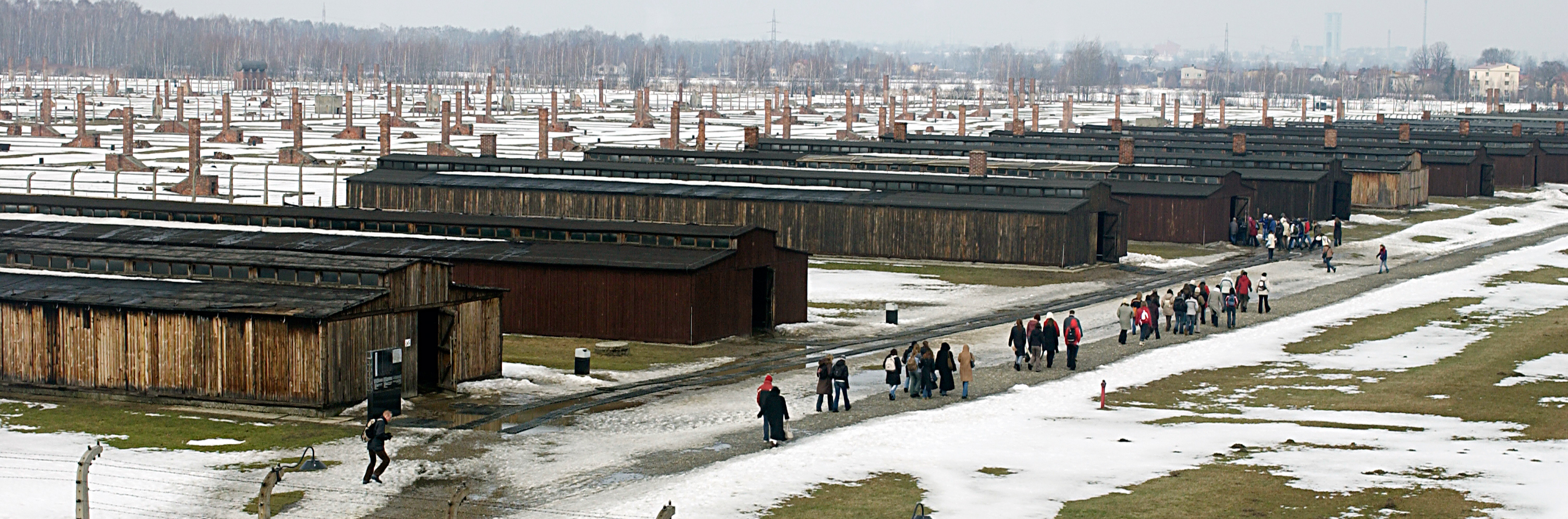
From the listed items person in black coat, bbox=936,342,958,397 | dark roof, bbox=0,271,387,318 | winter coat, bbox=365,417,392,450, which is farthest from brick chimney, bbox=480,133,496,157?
winter coat, bbox=365,417,392,450

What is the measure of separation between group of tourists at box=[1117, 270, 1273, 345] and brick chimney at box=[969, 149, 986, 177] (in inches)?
878

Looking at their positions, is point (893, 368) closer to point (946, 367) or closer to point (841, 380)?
point (841, 380)

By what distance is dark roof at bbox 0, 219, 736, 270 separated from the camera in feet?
132

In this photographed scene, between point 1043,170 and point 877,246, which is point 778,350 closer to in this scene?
point 877,246

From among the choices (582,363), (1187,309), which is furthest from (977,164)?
(582,363)

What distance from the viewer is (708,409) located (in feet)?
101

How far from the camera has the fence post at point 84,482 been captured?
2000cm

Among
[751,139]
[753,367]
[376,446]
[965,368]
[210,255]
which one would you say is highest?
[751,139]

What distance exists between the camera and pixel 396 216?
45.7 m

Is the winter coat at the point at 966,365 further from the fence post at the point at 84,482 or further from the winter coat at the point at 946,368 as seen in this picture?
the fence post at the point at 84,482

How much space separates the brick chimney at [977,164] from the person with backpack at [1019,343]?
104 feet

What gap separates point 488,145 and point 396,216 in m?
34.7

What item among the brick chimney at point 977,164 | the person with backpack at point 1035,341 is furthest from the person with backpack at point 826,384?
the brick chimney at point 977,164

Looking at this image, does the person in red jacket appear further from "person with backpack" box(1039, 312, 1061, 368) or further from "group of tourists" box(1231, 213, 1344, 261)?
"group of tourists" box(1231, 213, 1344, 261)
